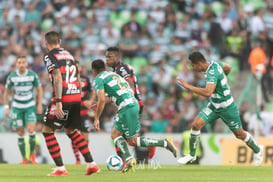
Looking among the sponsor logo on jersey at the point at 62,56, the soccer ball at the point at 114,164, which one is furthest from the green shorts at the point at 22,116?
the sponsor logo on jersey at the point at 62,56

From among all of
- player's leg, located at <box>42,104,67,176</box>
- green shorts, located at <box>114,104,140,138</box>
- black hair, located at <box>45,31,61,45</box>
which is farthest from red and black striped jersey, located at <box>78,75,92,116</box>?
black hair, located at <box>45,31,61,45</box>

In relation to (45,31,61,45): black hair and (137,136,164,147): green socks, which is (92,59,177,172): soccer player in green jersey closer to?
(137,136,164,147): green socks

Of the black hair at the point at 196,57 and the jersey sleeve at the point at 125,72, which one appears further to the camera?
the jersey sleeve at the point at 125,72

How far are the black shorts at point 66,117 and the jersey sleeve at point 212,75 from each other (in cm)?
297

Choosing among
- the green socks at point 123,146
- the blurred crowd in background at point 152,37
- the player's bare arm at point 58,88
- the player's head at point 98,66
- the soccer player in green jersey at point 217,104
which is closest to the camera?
the player's bare arm at point 58,88

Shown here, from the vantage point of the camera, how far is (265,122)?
23.4 m

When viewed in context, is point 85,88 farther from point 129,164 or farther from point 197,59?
point 129,164

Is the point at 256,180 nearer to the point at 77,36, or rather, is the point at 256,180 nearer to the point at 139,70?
the point at 139,70

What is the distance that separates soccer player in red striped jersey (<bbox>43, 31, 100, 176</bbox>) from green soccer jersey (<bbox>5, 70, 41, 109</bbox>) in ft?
18.5

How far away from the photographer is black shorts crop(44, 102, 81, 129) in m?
14.3

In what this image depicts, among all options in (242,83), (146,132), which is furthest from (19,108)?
(242,83)

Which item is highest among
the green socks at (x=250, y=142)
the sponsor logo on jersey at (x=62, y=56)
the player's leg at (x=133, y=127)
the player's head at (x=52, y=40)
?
the player's head at (x=52, y=40)

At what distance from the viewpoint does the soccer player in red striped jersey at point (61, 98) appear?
1409 cm

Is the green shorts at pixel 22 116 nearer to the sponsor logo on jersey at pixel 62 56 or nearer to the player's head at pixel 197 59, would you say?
the player's head at pixel 197 59
